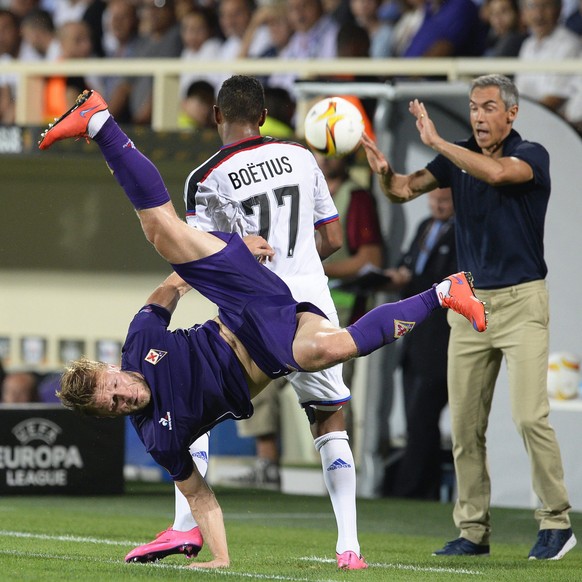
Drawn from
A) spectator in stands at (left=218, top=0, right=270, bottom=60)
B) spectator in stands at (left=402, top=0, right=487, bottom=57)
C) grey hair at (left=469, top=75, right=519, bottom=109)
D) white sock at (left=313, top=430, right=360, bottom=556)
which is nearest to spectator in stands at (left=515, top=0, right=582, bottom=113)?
spectator in stands at (left=402, top=0, right=487, bottom=57)

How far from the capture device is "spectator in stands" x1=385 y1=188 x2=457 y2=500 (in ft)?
34.5

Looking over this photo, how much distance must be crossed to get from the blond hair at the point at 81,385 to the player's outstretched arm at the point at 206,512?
525mm

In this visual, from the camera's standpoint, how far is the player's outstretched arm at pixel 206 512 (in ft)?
19.5

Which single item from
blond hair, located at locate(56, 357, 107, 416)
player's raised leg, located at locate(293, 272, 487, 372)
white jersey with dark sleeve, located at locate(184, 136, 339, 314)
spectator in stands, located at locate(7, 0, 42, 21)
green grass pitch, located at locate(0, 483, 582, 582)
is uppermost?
spectator in stands, located at locate(7, 0, 42, 21)

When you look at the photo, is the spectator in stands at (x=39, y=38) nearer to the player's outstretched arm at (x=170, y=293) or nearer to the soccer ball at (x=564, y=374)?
the soccer ball at (x=564, y=374)

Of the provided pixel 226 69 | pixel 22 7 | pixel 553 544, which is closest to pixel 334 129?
pixel 553 544

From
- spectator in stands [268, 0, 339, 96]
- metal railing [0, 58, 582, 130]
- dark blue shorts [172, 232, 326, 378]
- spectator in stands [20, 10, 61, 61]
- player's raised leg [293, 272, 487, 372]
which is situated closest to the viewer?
player's raised leg [293, 272, 487, 372]

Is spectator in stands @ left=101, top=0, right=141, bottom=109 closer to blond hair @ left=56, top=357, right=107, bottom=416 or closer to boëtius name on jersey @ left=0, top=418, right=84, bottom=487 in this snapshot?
boëtius name on jersey @ left=0, top=418, right=84, bottom=487

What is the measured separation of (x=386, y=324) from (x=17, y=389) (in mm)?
7393

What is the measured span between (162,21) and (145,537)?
863cm

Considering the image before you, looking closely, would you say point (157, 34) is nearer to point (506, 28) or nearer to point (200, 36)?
point (200, 36)

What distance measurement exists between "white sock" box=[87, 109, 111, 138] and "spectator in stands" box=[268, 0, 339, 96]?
762 centimetres

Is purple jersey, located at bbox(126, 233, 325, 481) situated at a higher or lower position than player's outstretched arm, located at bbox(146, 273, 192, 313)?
lower

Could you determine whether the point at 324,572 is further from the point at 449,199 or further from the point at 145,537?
the point at 449,199
